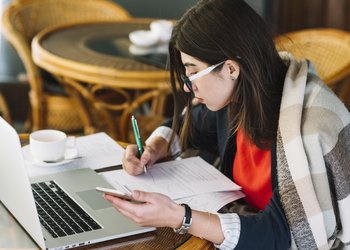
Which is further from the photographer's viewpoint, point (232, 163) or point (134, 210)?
point (232, 163)

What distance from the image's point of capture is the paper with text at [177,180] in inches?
62.9

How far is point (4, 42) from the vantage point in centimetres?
382

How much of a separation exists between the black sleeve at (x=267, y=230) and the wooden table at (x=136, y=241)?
7 cm

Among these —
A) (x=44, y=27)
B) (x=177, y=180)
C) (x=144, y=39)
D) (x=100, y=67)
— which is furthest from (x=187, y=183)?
(x=44, y=27)

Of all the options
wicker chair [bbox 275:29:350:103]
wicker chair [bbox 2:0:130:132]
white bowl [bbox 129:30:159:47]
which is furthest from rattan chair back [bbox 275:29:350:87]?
wicker chair [bbox 2:0:130:132]

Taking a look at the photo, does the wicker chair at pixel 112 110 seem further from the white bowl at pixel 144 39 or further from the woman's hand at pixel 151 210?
the woman's hand at pixel 151 210

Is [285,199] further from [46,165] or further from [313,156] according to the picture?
[46,165]

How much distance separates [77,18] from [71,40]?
57cm

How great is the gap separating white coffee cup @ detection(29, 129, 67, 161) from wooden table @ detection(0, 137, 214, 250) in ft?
0.89

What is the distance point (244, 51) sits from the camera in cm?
153

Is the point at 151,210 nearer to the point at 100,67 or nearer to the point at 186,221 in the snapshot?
the point at 186,221

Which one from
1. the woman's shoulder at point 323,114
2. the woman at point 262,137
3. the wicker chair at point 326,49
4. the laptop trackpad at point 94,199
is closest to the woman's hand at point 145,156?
the woman at point 262,137

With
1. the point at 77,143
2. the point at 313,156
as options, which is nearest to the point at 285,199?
the point at 313,156

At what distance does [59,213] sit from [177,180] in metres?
0.31
